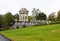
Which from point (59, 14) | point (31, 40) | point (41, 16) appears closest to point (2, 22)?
point (41, 16)

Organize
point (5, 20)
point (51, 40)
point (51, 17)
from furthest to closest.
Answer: point (51, 17) → point (5, 20) → point (51, 40)

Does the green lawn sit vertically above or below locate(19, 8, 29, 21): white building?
below

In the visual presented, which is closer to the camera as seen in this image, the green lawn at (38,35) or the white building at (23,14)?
the green lawn at (38,35)

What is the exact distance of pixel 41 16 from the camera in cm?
9844

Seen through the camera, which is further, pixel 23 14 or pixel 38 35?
pixel 23 14

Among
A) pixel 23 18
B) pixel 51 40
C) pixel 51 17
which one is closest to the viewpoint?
pixel 51 40

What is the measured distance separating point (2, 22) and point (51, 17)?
3329cm

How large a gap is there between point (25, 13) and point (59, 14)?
54.9 feet

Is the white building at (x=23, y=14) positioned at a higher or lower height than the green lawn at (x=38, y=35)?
higher

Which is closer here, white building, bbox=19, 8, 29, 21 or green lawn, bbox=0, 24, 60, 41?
green lawn, bbox=0, 24, 60, 41

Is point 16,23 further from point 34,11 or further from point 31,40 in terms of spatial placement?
point 31,40

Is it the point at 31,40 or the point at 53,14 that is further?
the point at 53,14

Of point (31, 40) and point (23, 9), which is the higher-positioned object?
point (23, 9)

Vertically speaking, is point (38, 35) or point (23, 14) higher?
point (23, 14)
